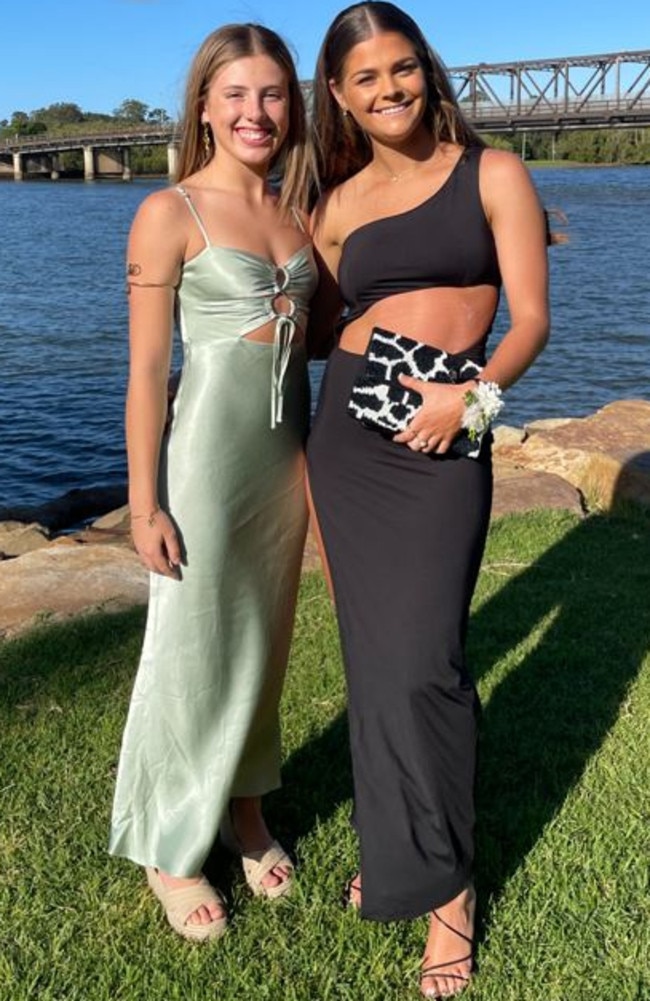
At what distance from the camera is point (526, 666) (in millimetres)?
4523

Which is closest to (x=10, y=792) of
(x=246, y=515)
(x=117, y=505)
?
(x=246, y=515)

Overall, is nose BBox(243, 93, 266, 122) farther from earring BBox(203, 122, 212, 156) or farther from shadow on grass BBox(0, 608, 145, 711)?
shadow on grass BBox(0, 608, 145, 711)

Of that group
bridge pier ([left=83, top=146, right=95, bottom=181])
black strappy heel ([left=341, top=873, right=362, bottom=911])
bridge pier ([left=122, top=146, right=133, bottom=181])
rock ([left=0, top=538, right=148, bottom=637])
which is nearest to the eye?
black strappy heel ([left=341, top=873, right=362, bottom=911])

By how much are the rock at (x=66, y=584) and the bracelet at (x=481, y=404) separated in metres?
3.30

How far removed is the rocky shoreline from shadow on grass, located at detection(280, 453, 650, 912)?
923mm

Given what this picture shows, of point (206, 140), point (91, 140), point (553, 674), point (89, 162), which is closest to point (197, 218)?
point (206, 140)

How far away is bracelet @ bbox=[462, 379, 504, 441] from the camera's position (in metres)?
2.48

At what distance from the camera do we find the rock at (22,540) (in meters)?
9.19

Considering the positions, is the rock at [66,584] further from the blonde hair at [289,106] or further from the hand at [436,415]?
the hand at [436,415]

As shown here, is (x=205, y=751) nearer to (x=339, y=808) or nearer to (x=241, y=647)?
(x=241, y=647)

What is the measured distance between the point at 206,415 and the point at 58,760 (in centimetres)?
162

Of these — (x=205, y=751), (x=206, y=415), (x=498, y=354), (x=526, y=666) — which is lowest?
(x=526, y=666)

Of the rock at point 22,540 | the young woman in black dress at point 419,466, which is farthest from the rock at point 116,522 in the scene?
the young woman in black dress at point 419,466

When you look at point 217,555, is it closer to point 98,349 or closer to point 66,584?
point 66,584
